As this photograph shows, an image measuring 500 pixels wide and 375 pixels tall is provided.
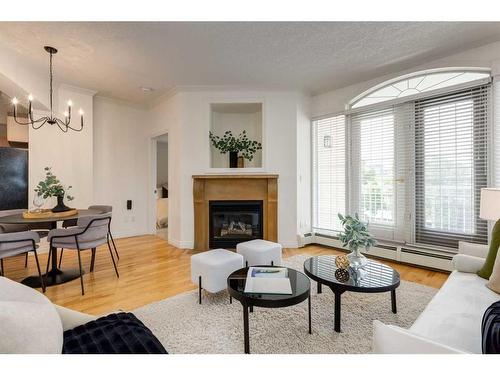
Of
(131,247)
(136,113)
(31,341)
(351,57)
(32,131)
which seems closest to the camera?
(31,341)

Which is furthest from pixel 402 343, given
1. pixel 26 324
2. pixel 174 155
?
pixel 174 155

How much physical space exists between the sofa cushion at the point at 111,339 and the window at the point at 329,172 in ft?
12.0

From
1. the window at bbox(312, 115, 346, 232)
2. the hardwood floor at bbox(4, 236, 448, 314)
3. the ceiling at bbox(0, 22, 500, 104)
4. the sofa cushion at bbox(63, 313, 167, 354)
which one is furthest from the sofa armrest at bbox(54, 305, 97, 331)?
the window at bbox(312, 115, 346, 232)

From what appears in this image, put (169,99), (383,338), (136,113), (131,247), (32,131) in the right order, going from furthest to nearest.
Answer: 1. (136,113)
2. (169,99)
3. (131,247)
4. (32,131)
5. (383,338)

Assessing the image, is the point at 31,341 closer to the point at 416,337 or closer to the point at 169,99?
the point at 416,337

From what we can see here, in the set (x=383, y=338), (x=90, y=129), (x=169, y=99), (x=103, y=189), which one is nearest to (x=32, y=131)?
(x=90, y=129)

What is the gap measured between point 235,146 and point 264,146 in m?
0.50

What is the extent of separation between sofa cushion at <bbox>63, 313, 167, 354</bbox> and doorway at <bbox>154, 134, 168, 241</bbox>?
402 cm

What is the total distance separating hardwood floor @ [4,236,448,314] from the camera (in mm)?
2402

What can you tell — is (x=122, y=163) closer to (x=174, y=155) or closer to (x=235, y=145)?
(x=174, y=155)

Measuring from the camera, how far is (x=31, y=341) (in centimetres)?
89

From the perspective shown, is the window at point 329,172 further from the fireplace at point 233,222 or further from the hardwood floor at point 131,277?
the fireplace at point 233,222

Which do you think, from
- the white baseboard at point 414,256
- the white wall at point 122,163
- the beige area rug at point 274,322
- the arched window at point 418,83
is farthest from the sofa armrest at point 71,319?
the arched window at point 418,83
